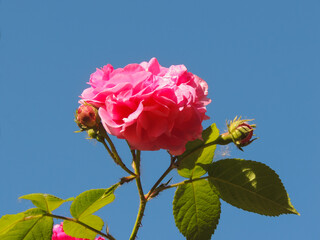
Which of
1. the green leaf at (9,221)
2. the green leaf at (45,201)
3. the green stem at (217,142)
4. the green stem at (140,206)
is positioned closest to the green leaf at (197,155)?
the green stem at (217,142)

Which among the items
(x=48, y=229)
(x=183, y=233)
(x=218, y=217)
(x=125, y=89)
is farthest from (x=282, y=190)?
(x=48, y=229)

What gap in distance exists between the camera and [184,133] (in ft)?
5.10

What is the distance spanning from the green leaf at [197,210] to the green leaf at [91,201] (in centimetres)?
27

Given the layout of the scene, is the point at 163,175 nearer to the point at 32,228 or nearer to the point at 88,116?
the point at 88,116

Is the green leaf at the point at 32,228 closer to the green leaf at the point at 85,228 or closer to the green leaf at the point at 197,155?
the green leaf at the point at 85,228

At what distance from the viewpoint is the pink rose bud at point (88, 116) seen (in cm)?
163

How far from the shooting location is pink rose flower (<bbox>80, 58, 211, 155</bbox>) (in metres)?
1.50

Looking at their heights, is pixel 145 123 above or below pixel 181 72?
below

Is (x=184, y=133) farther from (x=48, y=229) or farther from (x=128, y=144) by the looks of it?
(x=48, y=229)

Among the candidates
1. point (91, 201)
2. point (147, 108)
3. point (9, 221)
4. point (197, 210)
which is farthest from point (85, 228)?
point (147, 108)

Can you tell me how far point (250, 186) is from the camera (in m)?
1.72

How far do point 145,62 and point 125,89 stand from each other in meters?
0.18

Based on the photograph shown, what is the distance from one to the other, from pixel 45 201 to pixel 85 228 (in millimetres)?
228

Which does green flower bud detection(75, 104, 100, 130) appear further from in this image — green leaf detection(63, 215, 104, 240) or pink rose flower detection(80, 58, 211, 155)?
green leaf detection(63, 215, 104, 240)
